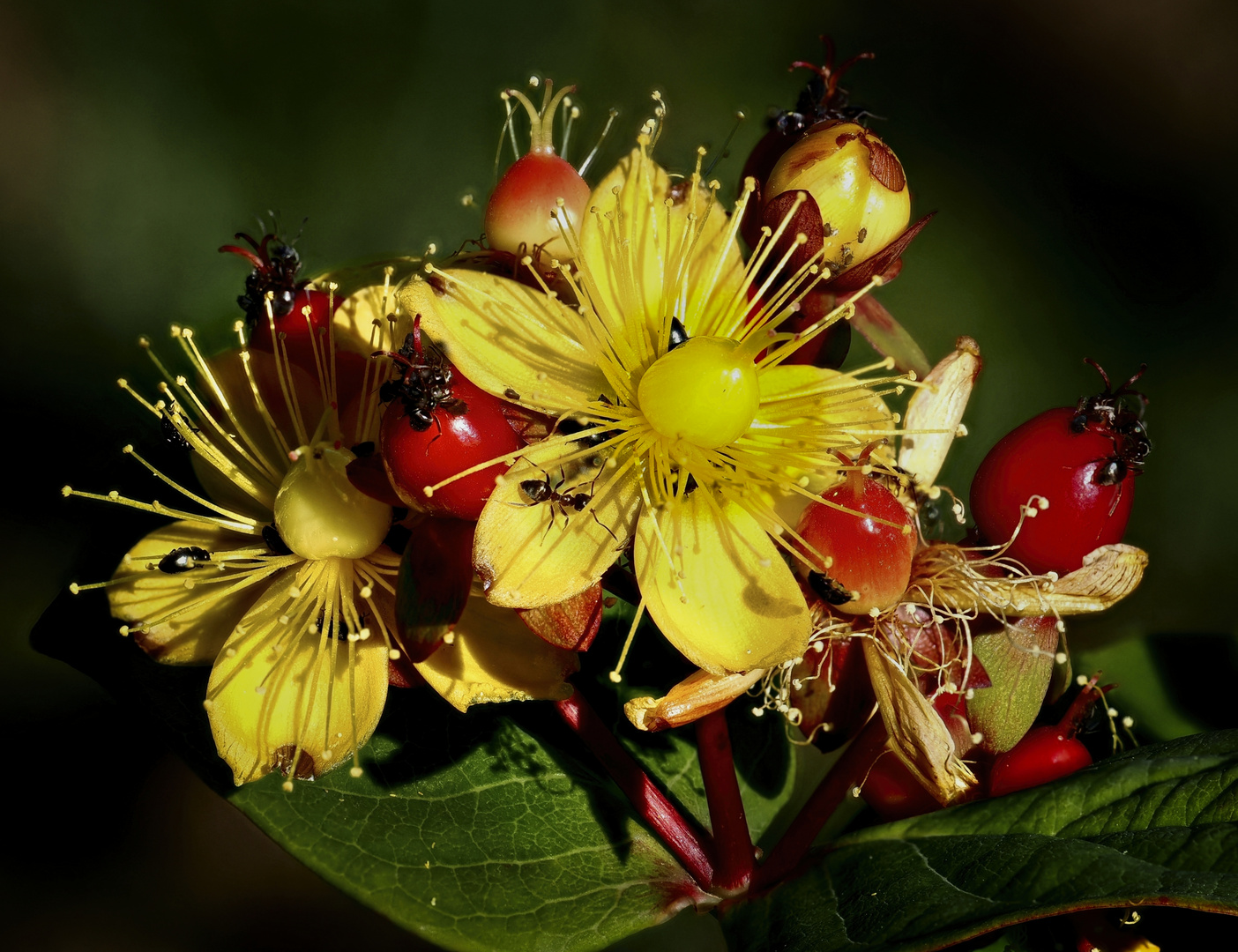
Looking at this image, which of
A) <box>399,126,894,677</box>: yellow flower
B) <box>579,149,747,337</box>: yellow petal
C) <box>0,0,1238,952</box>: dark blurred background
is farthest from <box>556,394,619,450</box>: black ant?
<box>0,0,1238,952</box>: dark blurred background

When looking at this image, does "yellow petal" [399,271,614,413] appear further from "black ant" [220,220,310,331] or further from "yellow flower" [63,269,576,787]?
"black ant" [220,220,310,331]

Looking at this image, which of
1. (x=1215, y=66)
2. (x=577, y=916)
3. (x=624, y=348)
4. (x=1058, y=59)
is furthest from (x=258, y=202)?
(x=1215, y=66)

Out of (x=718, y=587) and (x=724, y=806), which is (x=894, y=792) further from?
(x=718, y=587)

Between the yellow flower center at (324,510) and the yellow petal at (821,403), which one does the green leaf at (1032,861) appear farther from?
the yellow flower center at (324,510)

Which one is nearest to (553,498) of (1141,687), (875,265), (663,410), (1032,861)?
(663,410)

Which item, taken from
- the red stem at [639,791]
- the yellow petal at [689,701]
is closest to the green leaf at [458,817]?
the red stem at [639,791]

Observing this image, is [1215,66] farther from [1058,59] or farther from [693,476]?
[693,476]
